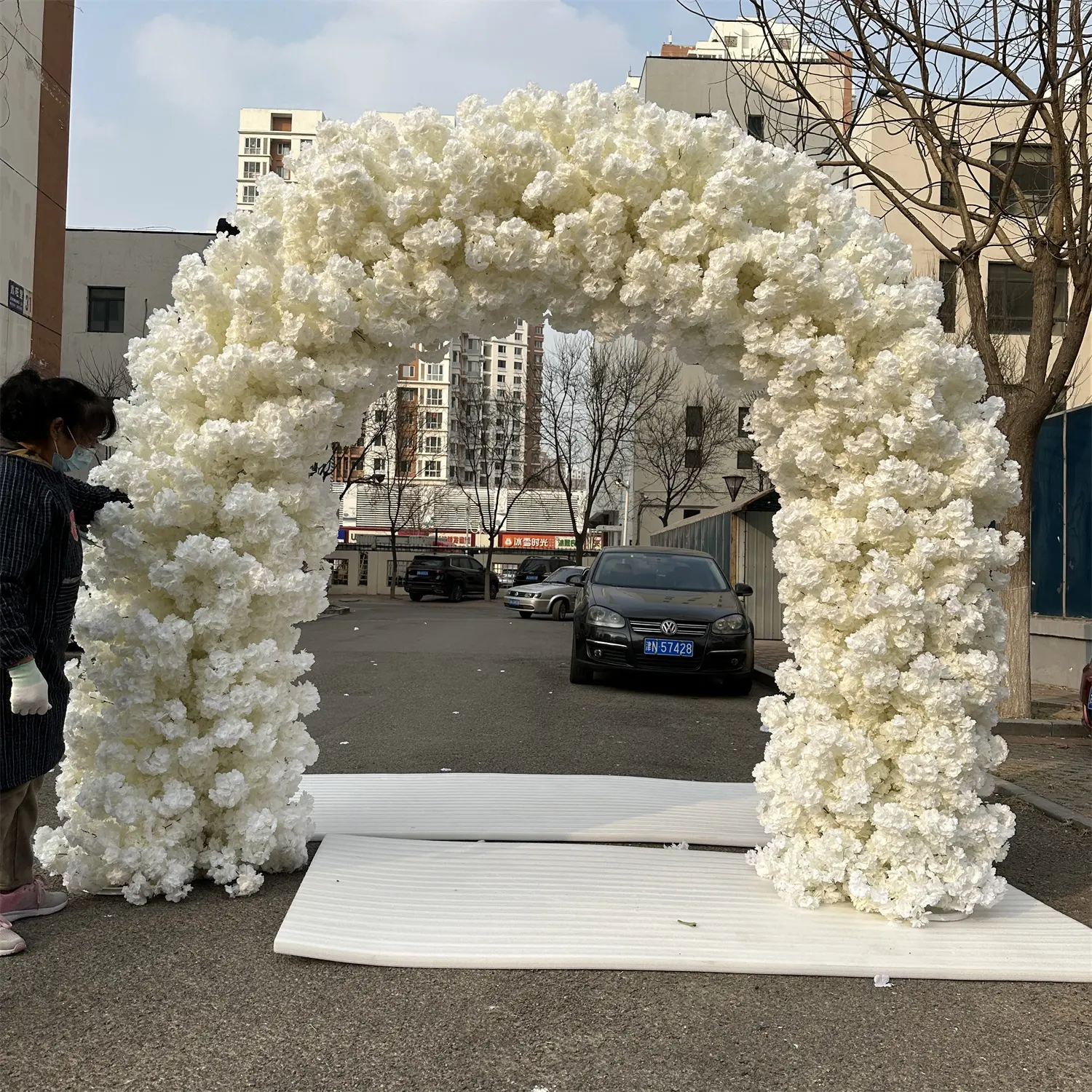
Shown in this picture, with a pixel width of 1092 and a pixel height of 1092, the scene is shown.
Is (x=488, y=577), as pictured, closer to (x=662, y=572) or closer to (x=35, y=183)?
(x=35, y=183)

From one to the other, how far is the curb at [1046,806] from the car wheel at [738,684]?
4396 millimetres

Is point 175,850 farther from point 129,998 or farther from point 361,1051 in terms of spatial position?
point 361,1051

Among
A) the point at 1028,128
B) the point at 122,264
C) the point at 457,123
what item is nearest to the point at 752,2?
the point at 1028,128

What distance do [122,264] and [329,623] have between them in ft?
49.1

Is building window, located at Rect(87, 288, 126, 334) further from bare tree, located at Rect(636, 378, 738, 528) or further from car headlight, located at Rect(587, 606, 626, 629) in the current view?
car headlight, located at Rect(587, 606, 626, 629)

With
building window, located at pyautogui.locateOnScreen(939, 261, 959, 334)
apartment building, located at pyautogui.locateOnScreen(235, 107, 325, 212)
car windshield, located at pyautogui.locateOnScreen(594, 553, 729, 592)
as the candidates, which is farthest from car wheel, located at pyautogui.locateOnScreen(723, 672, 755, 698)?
apartment building, located at pyautogui.locateOnScreen(235, 107, 325, 212)

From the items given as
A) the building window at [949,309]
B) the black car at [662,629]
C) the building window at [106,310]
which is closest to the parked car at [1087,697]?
the black car at [662,629]

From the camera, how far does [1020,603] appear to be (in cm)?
927

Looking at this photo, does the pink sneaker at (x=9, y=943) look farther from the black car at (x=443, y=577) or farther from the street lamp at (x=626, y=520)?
the street lamp at (x=626, y=520)

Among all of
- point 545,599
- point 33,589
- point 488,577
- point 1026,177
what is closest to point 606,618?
point 33,589

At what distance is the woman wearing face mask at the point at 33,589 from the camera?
337 cm

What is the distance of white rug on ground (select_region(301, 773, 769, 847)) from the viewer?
16.1 feet

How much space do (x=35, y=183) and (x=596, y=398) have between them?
2519cm

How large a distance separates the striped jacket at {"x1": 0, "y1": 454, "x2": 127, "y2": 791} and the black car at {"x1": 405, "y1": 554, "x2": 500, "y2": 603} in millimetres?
36671
